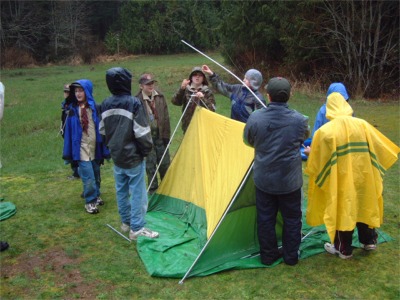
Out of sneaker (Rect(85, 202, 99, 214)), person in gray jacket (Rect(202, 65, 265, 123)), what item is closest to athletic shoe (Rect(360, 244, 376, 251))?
person in gray jacket (Rect(202, 65, 265, 123))

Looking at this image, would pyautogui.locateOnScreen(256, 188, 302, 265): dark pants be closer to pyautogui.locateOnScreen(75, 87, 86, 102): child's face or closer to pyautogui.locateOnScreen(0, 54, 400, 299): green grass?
pyautogui.locateOnScreen(0, 54, 400, 299): green grass

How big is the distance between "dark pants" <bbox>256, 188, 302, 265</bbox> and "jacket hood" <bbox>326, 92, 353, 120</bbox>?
87 cm

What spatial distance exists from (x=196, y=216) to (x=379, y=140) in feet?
7.47

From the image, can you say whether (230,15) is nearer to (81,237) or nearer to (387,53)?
(387,53)

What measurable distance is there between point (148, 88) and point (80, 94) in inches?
35.8

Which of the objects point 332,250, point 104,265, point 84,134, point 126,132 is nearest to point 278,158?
point 332,250

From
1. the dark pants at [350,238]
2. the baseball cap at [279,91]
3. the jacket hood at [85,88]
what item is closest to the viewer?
the baseball cap at [279,91]

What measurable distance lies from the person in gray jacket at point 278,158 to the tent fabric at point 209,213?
27 cm

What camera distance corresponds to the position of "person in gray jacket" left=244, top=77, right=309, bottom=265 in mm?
3865

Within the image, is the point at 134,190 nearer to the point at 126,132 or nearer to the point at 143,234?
the point at 143,234

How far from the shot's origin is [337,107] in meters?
4.18

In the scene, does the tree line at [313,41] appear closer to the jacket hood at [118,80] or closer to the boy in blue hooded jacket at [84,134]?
the boy in blue hooded jacket at [84,134]

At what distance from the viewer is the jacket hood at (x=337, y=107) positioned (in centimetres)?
415

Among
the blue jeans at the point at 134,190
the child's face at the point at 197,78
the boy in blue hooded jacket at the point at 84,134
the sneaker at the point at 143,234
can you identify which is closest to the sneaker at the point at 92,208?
the boy in blue hooded jacket at the point at 84,134
